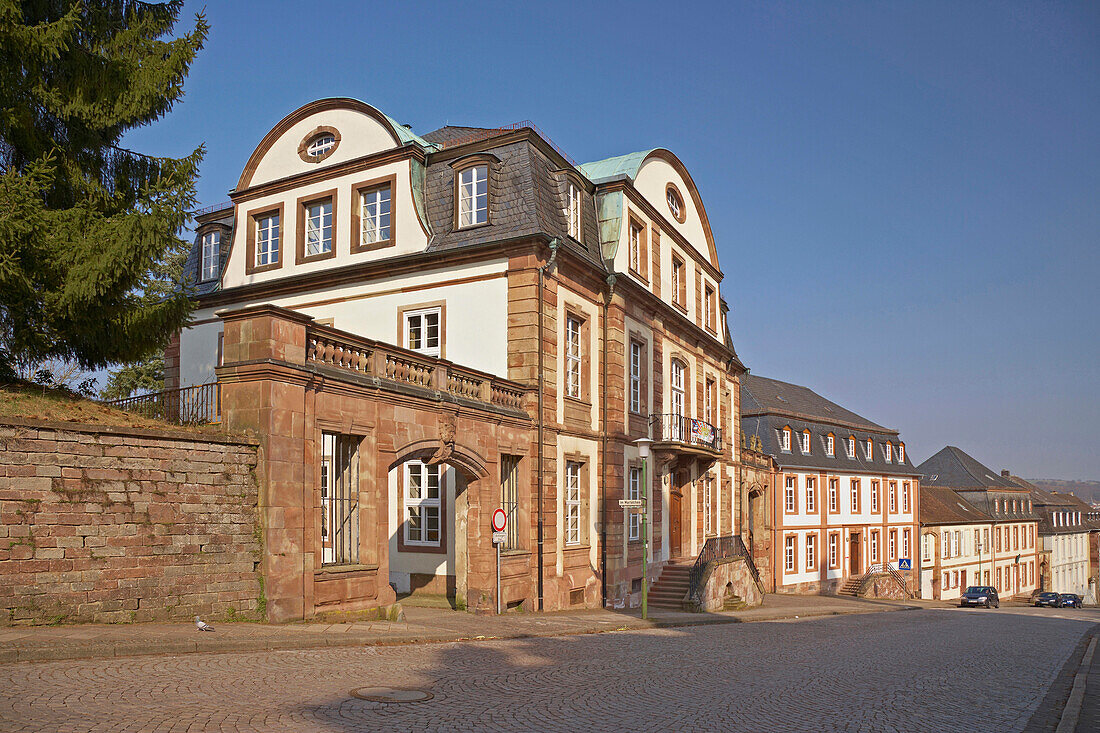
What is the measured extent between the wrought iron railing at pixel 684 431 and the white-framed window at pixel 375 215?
32.4ft

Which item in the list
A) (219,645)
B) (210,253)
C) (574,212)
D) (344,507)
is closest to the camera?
(219,645)

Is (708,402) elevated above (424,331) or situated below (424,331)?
below

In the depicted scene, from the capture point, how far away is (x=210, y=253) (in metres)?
27.6

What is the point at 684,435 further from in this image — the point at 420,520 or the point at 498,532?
the point at 498,532

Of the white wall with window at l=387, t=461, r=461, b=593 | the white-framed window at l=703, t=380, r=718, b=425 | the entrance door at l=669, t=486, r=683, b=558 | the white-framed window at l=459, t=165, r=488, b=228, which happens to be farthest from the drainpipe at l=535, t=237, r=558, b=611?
the white-framed window at l=703, t=380, r=718, b=425

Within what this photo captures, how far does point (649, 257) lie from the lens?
2830cm

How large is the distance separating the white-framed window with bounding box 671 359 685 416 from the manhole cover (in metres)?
21.6

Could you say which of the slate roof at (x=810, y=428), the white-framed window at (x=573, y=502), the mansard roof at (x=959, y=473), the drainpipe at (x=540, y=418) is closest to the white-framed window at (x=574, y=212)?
the drainpipe at (x=540, y=418)

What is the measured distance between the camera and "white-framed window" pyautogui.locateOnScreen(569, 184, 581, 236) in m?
24.0

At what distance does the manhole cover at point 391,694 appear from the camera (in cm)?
923

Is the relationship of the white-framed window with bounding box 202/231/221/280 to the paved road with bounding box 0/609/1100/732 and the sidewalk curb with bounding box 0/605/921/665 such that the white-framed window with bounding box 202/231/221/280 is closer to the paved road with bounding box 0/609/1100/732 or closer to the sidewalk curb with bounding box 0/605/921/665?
the sidewalk curb with bounding box 0/605/921/665

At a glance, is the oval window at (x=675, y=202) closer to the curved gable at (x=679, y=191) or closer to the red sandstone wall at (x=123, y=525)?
the curved gable at (x=679, y=191)

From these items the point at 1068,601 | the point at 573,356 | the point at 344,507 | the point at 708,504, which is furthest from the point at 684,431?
the point at 1068,601

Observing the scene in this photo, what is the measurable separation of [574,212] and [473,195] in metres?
3.07
